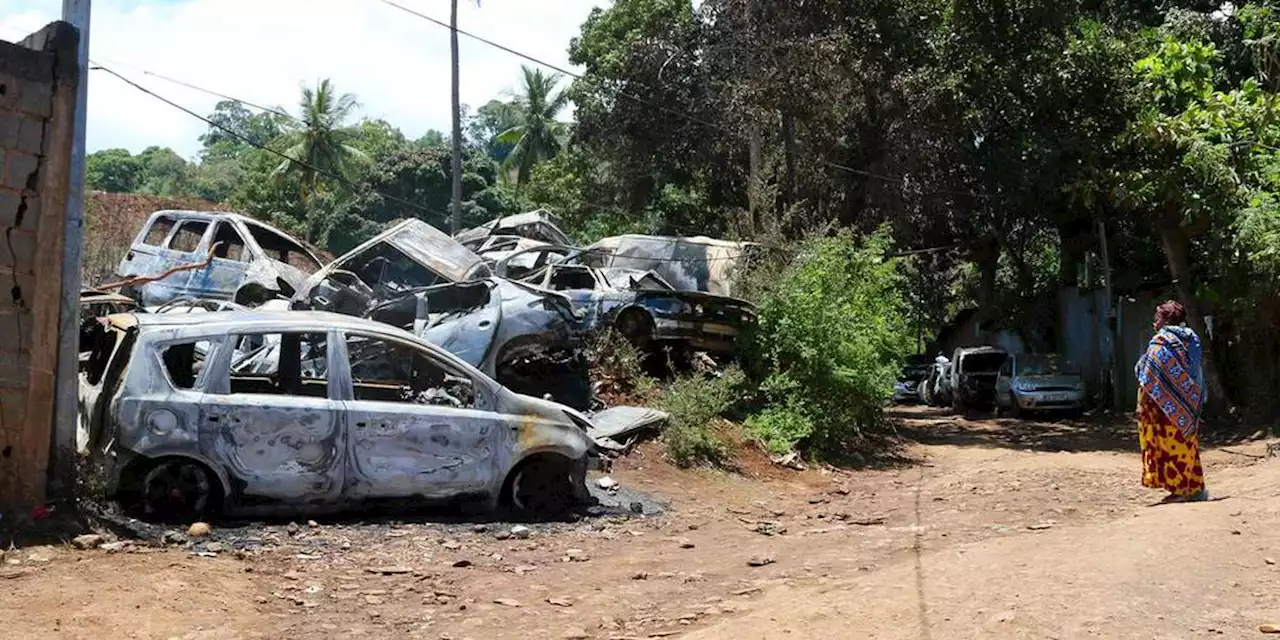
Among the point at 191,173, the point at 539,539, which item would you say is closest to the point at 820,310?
the point at 539,539

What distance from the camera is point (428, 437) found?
819 centimetres

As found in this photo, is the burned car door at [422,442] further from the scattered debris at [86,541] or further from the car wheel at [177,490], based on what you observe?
the scattered debris at [86,541]

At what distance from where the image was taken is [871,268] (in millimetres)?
16625

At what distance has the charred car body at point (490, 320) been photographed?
12336 mm

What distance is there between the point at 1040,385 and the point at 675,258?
8.85 meters

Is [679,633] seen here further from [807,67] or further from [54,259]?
[807,67]

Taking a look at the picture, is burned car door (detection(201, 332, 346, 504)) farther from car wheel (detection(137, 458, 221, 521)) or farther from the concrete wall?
the concrete wall

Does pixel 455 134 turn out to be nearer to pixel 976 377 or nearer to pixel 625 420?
pixel 976 377

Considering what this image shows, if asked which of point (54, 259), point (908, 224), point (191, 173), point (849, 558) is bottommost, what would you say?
point (849, 558)

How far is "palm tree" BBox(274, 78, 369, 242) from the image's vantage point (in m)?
46.6

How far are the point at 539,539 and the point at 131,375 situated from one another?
9.75 feet

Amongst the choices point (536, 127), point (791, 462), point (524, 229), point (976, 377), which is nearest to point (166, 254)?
point (791, 462)

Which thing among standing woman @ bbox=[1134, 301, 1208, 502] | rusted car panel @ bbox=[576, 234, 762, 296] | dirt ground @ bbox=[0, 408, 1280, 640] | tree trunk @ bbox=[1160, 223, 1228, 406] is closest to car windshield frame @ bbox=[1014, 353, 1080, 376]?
tree trunk @ bbox=[1160, 223, 1228, 406]

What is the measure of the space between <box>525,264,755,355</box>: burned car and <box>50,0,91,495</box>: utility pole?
28.5 ft
